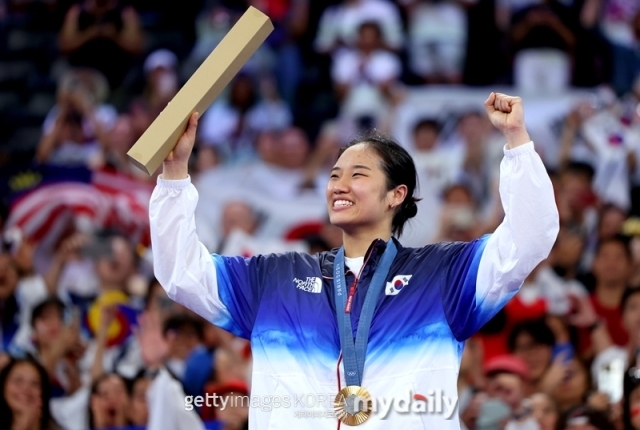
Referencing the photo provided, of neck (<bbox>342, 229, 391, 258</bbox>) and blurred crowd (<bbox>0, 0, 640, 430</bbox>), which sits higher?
blurred crowd (<bbox>0, 0, 640, 430</bbox>)

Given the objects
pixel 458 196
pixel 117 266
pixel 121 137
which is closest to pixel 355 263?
pixel 117 266

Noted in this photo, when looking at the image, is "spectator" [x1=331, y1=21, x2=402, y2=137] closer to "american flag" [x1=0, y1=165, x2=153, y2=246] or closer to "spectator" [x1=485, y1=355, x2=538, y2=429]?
"american flag" [x1=0, y1=165, x2=153, y2=246]

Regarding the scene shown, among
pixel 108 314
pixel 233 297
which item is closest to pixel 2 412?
pixel 108 314

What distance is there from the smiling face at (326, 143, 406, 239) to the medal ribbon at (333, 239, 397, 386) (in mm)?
131

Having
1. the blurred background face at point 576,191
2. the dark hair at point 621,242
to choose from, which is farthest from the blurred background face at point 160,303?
the blurred background face at point 576,191

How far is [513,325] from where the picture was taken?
26.4ft

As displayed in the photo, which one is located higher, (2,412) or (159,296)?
(159,296)

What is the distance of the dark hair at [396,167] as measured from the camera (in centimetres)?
467

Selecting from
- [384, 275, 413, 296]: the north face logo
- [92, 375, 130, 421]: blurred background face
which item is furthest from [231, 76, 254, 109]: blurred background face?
[384, 275, 413, 296]: the north face logo

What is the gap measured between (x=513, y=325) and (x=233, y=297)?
151 inches

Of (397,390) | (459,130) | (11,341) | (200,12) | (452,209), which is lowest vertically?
(397,390)

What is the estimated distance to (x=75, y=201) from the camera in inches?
405

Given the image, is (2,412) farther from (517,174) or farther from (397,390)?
(517,174)

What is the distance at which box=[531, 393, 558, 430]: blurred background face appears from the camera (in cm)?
670
